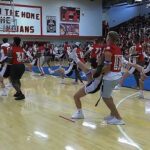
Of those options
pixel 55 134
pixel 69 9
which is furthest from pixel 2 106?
pixel 69 9

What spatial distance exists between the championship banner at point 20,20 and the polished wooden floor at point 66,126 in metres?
18.8

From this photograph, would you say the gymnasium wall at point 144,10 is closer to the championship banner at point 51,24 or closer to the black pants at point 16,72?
the championship banner at point 51,24

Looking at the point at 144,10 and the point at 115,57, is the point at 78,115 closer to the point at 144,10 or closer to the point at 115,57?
the point at 115,57

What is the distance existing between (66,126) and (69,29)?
2601cm

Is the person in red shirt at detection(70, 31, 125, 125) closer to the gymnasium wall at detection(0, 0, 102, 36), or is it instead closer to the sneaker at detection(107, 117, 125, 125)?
the sneaker at detection(107, 117, 125, 125)

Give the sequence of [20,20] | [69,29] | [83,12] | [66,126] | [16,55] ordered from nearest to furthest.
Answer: [66,126] → [16,55] → [20,20] → [69,29] → [83,12]

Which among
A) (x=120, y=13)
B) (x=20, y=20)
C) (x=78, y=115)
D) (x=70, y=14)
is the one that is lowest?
(x=78, y=115)

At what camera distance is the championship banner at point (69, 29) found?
32.0 metres

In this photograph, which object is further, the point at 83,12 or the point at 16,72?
the point at 83,12

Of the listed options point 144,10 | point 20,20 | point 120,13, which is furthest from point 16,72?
point 144,10

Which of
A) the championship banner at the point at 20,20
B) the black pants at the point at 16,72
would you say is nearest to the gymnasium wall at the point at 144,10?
the championship banner at the point at 20,20

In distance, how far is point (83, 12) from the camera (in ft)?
110

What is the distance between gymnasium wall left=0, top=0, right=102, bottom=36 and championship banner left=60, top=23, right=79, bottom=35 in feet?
1.37

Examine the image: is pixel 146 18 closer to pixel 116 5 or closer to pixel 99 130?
pixel 116 5
